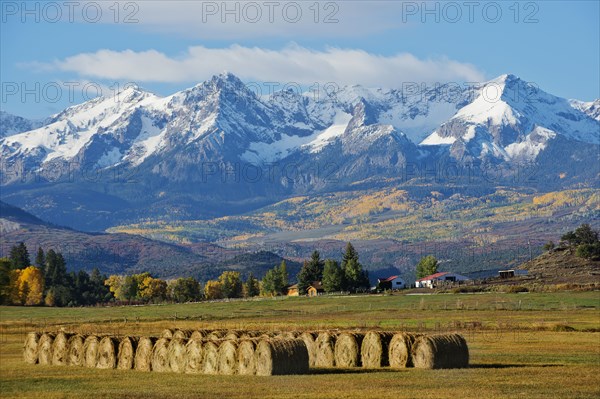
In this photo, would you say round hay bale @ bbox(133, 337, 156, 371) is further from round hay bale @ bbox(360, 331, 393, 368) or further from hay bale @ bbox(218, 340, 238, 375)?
round hay bale @ bbox(360, 331, 393, 368)

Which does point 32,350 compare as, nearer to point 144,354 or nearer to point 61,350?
point 61,350

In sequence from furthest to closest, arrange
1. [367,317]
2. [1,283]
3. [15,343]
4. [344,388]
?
[1,283] → [367,317] → [15,343] → [344,388]

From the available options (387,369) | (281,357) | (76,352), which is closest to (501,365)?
(387,369)

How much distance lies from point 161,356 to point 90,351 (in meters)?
5.80

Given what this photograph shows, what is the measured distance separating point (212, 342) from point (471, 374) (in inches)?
505

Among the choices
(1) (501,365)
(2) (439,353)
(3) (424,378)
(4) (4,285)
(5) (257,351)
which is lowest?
(3) (424,378)

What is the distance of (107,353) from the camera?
6103cm

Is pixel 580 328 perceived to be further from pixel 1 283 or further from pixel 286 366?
pixel 1 283

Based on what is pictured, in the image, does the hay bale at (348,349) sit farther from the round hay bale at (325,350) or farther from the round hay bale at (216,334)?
the round hay bale at (216,334)

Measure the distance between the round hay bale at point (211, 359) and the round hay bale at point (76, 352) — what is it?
9480 millimetres

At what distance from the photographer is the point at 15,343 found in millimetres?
81375

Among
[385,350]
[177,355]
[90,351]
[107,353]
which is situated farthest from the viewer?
[90,351]

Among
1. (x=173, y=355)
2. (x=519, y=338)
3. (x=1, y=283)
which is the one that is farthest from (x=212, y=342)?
(x=1, y=283)

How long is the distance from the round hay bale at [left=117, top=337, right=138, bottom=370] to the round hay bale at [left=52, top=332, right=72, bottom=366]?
4.80m
